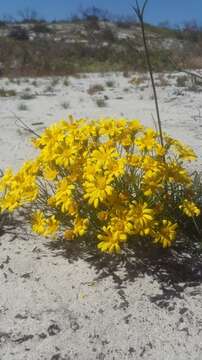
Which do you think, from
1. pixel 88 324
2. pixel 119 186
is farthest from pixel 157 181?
pixel 88 324

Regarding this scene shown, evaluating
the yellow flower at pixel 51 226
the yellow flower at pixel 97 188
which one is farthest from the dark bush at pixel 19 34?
the yellow flower at pixel 97 188

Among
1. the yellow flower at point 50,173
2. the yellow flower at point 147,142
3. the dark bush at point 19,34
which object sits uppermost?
the dark bush at point 19,34

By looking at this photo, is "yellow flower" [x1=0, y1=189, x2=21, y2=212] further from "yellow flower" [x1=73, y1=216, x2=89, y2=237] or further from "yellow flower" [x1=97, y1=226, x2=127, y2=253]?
"yellow flower" [x1=97, y1=226, x2=127, y2=253]

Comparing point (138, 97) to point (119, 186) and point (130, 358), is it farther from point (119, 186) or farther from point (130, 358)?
point (130, 358)

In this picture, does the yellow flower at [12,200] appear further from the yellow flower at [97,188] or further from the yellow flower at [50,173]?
the yellow flower at [97,188]

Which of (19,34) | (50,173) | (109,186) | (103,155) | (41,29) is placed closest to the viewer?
(109,186)

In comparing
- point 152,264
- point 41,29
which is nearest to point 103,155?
point 152,264

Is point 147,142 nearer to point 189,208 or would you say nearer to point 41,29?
point 189,208
